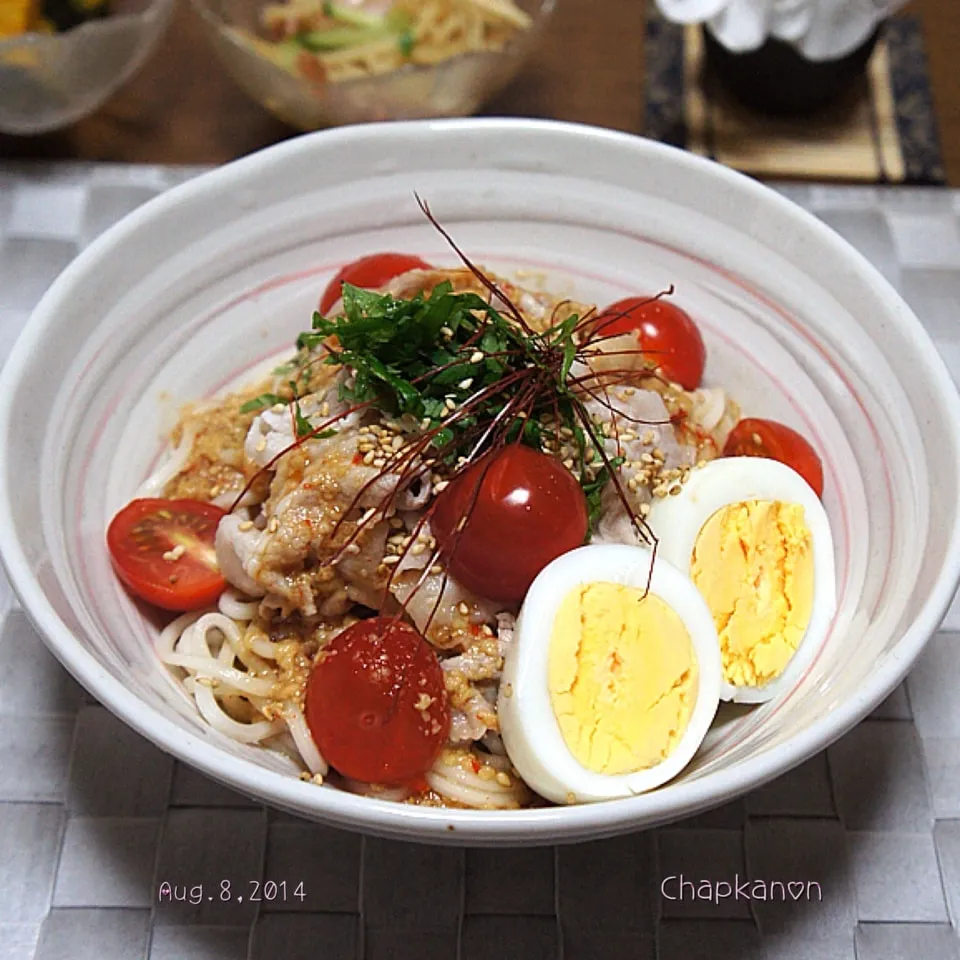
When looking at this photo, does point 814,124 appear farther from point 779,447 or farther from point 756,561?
point 756,561

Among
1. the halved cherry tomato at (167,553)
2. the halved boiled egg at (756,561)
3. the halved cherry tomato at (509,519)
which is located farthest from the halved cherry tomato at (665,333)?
the halved cherry tomato at (167,553)

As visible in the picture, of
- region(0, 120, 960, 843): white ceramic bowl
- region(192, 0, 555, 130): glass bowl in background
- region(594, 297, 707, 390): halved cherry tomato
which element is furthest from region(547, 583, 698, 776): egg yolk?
region(192, 0, 555, 130): glass bowl in background

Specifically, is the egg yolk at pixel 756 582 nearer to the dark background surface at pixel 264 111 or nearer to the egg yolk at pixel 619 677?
the egg yolk at pixel 619 677

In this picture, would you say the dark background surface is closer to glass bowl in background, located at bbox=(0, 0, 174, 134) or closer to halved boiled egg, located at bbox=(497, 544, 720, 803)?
glass bowl in background, located at bbox=(0, 0, 174, 134)

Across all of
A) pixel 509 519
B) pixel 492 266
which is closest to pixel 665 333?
pixel 492 266

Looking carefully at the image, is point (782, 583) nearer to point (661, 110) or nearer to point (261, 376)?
point (261, 376)

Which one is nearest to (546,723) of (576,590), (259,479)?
(576,590)
